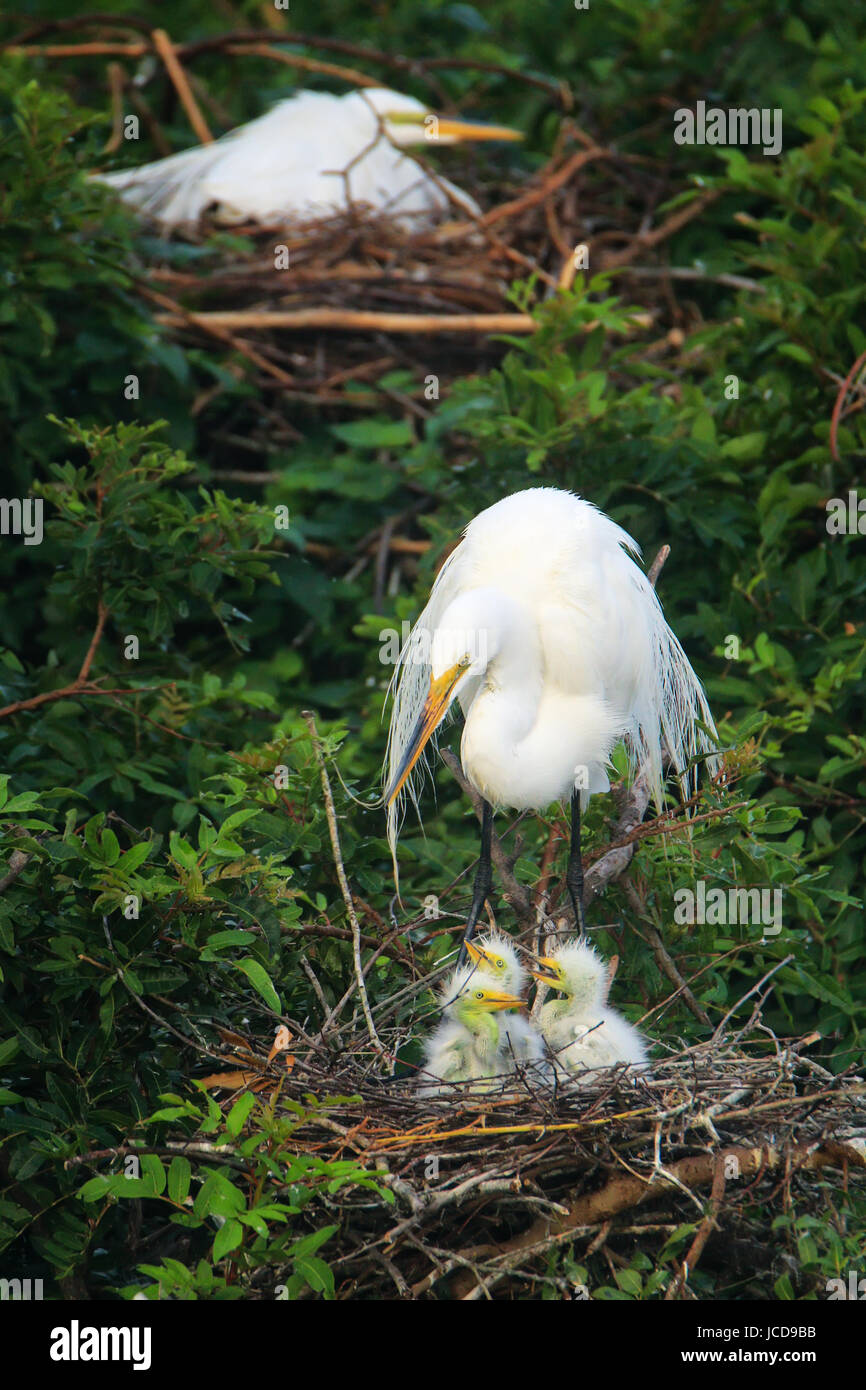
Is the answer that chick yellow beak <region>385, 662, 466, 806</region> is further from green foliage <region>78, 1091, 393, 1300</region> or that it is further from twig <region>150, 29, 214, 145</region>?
twig <region>150, 29, 214, 145</region>

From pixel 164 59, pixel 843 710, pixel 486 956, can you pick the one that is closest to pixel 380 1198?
pixel 486 956

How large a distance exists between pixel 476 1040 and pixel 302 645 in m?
1.78

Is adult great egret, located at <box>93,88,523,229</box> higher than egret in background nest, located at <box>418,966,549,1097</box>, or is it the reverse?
adult great egret, located at <box>93,88,523,229</box>

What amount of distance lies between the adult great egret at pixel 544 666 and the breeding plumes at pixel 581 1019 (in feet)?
0.35

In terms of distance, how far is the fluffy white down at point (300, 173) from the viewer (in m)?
5.20

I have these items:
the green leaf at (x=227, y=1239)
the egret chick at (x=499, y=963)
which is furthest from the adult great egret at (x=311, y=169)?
the green leaf at (x=227, y=1239)

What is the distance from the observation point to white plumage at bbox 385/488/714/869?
8.34 feet

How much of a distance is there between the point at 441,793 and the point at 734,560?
2.83ft

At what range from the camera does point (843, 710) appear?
3275mm

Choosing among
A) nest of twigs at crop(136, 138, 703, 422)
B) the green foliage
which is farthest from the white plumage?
nest of twigs at crop(136, 138, 703, 422)

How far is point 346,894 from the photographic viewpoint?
2.56 m

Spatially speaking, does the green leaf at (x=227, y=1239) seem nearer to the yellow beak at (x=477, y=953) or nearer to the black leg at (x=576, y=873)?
the yellow beak at (x=477, y=953)

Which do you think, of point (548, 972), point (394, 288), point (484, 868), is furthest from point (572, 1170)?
point (394, 288)

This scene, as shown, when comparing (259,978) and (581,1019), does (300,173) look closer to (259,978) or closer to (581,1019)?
(581,1019)
